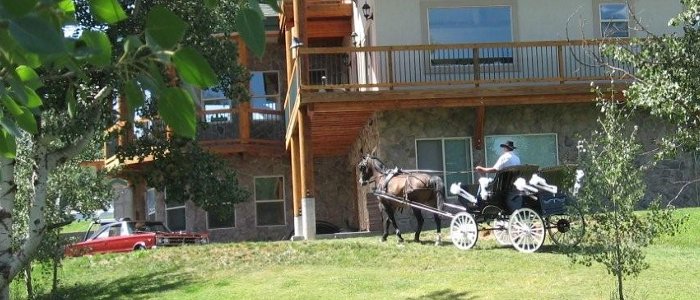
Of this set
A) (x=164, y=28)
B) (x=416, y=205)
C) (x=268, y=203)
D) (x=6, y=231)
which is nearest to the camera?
(x=164, y=28)

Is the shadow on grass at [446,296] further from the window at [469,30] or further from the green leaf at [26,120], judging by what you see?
the green leaf at [26,120]

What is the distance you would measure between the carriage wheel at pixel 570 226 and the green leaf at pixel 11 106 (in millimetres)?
8421

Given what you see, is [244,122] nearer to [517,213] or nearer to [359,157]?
[359,157]

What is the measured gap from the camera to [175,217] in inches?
1060

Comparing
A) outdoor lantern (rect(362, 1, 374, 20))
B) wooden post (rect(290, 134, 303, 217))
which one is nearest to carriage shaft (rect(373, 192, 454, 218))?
outdoor lantern (rect(362, 1, 374, 20))

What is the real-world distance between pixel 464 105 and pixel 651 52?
10.3 m

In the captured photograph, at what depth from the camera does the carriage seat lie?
45.9 feet

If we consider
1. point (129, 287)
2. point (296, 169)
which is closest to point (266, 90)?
point (296, 169)

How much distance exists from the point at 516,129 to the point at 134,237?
888cm

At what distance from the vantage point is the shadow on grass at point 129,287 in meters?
13.7

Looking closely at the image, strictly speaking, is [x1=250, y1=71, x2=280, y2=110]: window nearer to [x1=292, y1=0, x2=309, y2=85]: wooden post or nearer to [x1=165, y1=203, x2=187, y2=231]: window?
[x1=165, y1=203, x2=187, y2=231]: window

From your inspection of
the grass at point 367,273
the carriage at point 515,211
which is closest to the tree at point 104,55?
the grass at point 367,273

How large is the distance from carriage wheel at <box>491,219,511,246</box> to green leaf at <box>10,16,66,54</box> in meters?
A: 13.3

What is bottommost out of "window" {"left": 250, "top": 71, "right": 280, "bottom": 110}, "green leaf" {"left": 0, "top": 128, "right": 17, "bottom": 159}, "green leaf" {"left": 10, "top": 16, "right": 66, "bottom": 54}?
"green leaf" {"left": 0, "top": 128, "right": 17, "bottom": 159}
